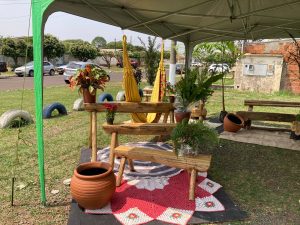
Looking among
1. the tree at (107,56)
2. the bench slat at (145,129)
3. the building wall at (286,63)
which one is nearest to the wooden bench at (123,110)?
the bench slat at (145,129)

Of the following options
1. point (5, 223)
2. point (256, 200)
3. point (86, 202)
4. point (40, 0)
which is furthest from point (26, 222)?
point (256, 200)

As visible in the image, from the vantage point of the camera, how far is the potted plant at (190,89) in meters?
3.60

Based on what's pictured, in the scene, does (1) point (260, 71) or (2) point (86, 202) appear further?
(1) point (260, 71)

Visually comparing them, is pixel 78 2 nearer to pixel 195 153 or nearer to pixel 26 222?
pixel 195 153

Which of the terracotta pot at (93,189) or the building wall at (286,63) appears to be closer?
the terracotta pot at (93,189)

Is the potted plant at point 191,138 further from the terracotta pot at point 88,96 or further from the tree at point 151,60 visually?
the tree at point 151,60

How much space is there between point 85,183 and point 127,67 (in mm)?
2569

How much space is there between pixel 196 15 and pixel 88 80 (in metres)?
2.41

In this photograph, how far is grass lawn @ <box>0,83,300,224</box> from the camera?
2955 mm

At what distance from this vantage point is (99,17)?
4387 mm

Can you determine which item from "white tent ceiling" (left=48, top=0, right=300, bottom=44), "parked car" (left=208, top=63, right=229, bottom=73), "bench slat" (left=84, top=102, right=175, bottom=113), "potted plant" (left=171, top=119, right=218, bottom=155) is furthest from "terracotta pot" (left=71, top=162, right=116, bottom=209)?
"parked car" (left=208, top=63, right=229, bottom=73)

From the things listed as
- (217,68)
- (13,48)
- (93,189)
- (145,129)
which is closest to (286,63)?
(217,68)

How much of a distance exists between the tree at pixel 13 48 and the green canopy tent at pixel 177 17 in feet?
79.7

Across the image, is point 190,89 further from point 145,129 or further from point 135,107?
point 135,107
